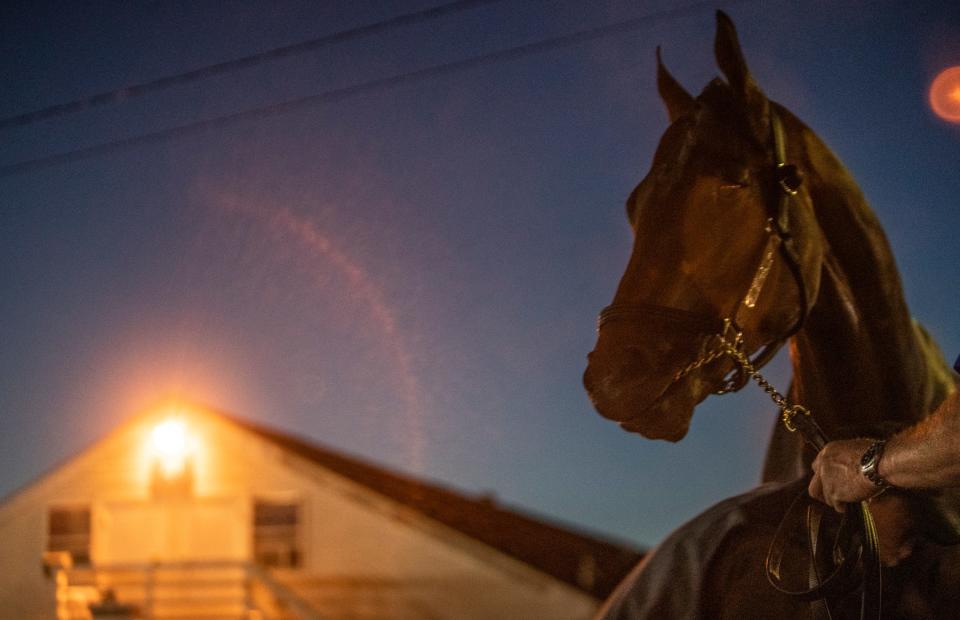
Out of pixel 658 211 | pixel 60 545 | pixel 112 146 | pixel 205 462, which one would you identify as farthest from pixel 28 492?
pixel 658 211

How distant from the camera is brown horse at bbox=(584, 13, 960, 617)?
7.61 feet

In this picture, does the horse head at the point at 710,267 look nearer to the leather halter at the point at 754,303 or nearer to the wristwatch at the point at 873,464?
the leather halter at the point at 754,303

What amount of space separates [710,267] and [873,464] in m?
0.68

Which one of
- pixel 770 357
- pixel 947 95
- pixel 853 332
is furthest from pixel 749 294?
pixel 947 95

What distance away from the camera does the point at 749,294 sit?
240cm

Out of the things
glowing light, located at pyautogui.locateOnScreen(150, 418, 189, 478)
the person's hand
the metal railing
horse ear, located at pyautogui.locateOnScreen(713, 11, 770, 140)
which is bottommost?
the metal railing

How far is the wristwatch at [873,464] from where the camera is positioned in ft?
6.21

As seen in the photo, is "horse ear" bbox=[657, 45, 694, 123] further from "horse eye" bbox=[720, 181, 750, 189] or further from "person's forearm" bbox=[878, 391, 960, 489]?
"person's forearm" bbox=[878, 391, 960, 489]

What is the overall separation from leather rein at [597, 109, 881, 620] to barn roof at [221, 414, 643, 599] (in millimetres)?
9632

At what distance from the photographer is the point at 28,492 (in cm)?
1557

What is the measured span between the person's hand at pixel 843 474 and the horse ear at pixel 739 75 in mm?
893

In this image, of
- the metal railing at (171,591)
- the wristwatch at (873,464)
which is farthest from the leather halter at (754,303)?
the metal railing at (171,591)

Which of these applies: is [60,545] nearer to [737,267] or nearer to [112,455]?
[112,455]

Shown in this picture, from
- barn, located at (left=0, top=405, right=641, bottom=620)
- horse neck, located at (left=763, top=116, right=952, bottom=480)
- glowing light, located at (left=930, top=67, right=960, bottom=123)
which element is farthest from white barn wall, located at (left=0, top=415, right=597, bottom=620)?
horse neck, located at (left=763, top=116, right=952, bottom=480)
